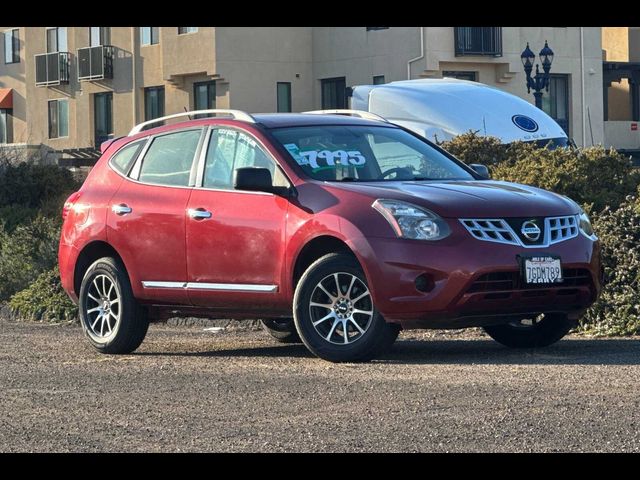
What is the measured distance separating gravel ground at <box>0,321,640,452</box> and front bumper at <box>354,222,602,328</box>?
35cm

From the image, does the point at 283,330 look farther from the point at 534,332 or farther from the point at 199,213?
the point at 534,332

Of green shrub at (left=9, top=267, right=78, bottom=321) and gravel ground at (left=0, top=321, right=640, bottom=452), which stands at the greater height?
green shrub at (left=9, top=267, right=78, bottom=321)

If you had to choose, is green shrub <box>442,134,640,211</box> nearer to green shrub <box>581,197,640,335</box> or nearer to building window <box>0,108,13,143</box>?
green shrub <box>581,197,640,335</box>

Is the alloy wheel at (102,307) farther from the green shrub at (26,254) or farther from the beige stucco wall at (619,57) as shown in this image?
the beige stucco wall at (619,57)

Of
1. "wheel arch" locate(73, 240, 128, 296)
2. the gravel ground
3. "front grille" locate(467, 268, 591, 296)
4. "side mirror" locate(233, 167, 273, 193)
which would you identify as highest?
"side mirror" locate(233, 167, 273, 193)

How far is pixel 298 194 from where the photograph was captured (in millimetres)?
10328

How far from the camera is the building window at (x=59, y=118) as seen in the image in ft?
180

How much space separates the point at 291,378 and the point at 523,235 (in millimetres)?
1848

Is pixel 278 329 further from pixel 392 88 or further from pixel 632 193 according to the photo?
pixel 392 88

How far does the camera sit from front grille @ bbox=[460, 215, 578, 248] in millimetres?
9734

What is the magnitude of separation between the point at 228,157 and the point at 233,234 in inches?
29.4

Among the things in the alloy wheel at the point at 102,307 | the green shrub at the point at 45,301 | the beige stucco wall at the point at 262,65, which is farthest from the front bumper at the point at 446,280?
the beige stucco wall at the point at 262,65

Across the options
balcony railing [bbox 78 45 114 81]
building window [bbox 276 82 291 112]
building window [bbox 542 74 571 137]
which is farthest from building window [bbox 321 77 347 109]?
balcony railing [bbox 78 45 114 81]
